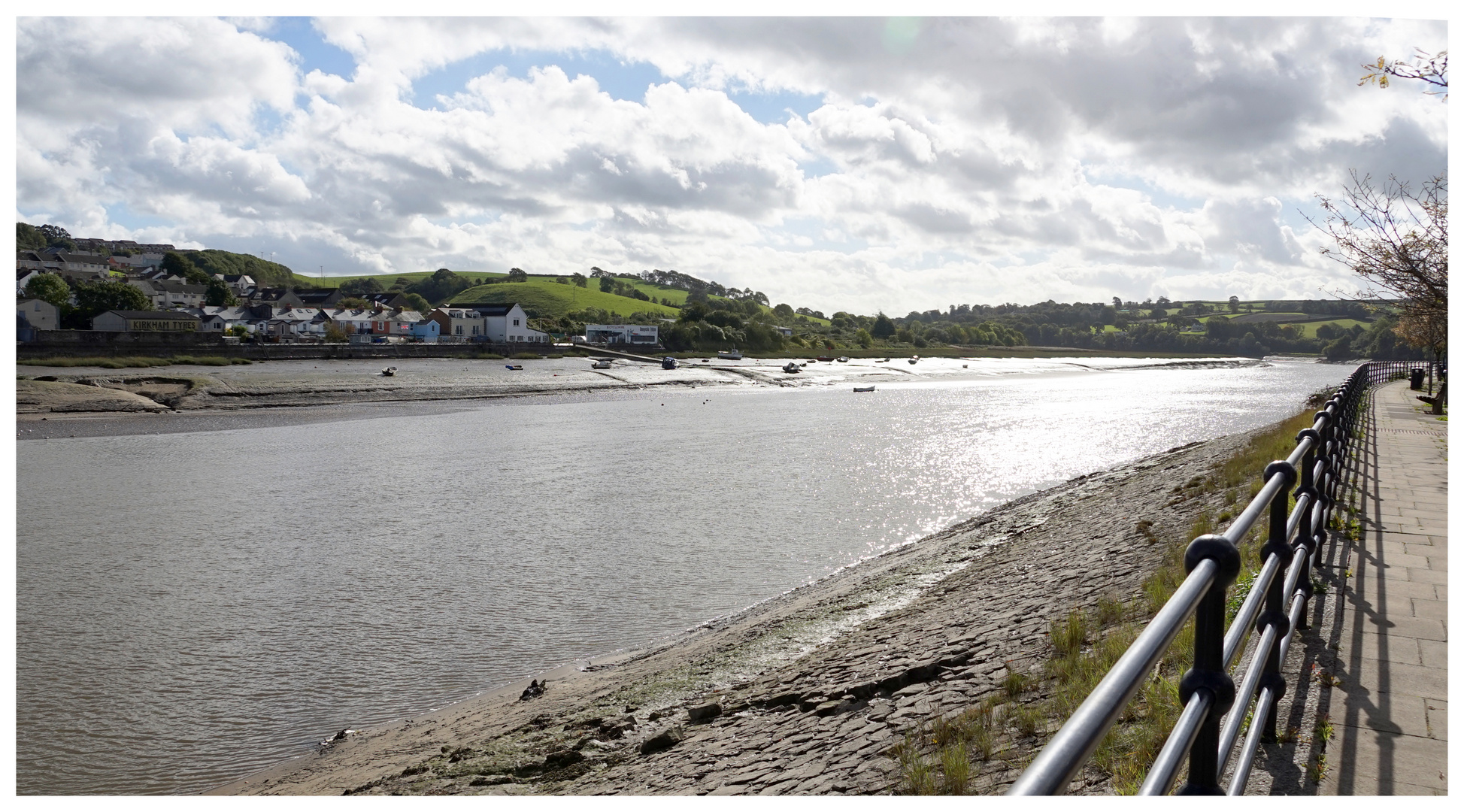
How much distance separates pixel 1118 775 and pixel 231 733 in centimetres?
777

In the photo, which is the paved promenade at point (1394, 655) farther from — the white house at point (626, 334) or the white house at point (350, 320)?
the white house at point (350, 320)

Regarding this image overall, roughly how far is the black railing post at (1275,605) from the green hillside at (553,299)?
5450 inches

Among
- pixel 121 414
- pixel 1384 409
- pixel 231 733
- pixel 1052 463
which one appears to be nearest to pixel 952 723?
pixel 231 733

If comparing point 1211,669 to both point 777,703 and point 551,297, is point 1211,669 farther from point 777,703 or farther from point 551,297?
point 551,297

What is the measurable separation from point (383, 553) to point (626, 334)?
9364cm

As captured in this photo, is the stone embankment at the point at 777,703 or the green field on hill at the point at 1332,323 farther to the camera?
the green field on hill at the point at 1332,323

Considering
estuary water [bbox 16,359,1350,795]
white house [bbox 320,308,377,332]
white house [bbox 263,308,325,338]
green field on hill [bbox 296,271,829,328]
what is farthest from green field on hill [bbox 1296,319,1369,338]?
white house [bbox 263,308,325,338]

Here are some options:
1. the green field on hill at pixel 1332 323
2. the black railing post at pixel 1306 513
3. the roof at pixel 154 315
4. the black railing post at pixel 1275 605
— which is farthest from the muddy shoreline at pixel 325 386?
the green field on hill at pixel 1332 323

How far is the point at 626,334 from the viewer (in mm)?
107938

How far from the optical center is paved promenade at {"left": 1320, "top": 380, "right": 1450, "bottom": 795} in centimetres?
365

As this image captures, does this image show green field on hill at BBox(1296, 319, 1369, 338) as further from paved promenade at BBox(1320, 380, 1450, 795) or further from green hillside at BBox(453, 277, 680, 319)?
paved promenade at BBox(1320, 380, 1450, 795)

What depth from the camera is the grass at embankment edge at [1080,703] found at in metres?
4.32

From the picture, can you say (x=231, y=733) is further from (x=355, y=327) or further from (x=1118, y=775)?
(x=355, y=327)

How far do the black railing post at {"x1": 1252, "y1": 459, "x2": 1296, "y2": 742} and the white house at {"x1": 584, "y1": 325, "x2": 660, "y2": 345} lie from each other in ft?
342
